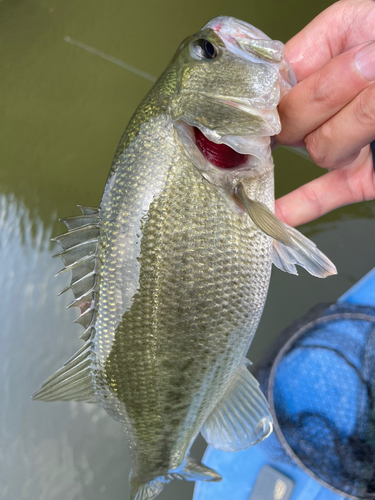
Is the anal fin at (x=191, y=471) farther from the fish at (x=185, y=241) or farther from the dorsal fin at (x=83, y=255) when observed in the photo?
the dorsal fin at (x=83, y=255)

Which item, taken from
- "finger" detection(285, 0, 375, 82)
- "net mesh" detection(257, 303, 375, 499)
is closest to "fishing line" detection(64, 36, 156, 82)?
"finger" detection(285, 0, 375, 82)

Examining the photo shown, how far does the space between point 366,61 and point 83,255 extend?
0.94 meters

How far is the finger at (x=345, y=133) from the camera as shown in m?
0.91

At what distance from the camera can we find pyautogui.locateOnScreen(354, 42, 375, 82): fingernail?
2.68ft

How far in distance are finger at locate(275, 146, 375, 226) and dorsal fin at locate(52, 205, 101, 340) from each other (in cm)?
74

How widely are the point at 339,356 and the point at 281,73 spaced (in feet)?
4.60

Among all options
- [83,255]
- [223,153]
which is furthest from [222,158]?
[83,255]

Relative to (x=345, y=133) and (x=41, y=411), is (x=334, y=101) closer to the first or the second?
(x=345, y=133)

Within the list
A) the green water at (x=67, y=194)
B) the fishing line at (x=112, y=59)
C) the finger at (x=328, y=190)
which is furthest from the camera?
the fishing line at (x=112, y=59)

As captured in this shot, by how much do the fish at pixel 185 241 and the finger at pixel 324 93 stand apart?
74 millimetres

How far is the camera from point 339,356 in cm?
172

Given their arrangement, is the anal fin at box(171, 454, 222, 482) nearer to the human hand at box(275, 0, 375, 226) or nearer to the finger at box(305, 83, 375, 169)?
the human hand at box(275, 0, 375, 226)

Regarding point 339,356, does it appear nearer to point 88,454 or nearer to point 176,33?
point 88,454

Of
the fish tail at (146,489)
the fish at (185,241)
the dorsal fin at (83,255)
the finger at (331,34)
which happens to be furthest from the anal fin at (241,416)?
the finger at (331,34)
